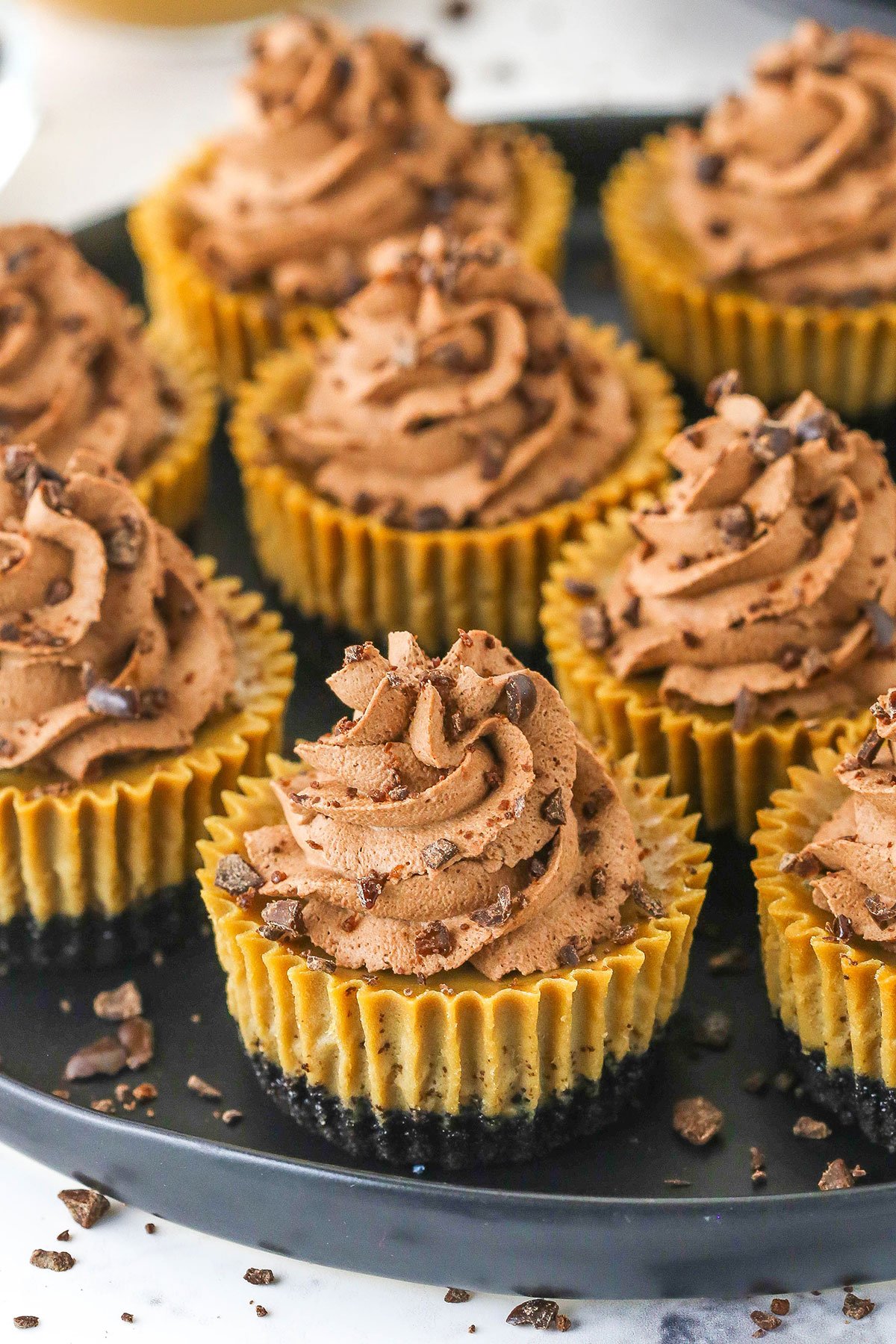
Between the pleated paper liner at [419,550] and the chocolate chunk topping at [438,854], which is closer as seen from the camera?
the chocolate chunk topping at [438,854]

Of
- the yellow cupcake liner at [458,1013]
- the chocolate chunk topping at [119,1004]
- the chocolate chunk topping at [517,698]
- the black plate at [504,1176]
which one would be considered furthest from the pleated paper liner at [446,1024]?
the chocolate chunk topping at [517,698]

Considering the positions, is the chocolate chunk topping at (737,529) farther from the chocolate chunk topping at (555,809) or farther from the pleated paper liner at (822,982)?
the chocolate chunk topping at (555,809)

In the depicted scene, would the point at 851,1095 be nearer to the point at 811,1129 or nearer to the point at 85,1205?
the point at 811,1129

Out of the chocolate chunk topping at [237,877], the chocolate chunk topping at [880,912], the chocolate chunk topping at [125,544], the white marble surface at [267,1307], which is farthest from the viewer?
the chocolate chunk topping at [125,544]

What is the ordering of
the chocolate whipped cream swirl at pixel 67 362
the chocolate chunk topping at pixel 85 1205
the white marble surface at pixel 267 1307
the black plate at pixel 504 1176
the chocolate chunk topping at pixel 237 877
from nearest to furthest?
the black plate at pixel 504 1176 → the white marble surface at pixel 267 1307 → the chocolate chunk topping at pixel 237 877 → the chocolate chunk topping at pixel 85 1205 → the chocolate whipped cream swirl at pixel 67 362

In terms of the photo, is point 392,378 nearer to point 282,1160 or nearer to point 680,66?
point 282,1160

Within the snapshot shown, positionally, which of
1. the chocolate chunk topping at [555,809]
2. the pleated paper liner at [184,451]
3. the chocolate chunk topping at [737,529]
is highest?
the chocolate chunk topping at [737,529]

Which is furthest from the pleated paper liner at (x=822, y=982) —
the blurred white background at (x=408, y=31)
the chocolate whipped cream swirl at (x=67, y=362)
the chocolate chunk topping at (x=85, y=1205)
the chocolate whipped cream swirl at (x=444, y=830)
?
the blurred white background at (x=408, y=31)

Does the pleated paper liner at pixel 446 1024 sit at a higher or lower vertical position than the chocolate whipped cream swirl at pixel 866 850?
lower
